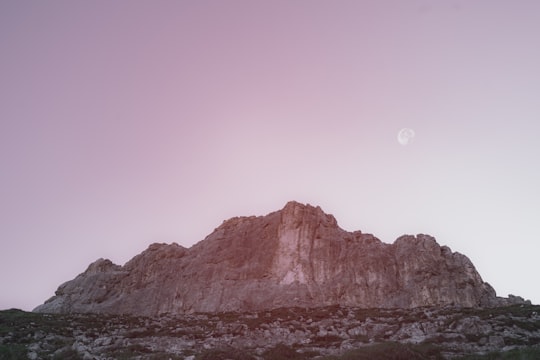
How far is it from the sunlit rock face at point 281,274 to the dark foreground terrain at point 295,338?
40.0 m

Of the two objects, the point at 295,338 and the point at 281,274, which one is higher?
the point at 281,274

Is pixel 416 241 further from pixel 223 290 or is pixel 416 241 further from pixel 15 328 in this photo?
pixel 15 328

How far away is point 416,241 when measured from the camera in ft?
377

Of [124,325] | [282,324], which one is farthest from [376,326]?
[124,325]

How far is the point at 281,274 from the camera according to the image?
112938 millimetres

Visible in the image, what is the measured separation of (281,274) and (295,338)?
211ft

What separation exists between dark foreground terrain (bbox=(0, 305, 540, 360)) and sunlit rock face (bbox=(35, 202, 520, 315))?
131 ft

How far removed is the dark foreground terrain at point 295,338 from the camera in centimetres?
3575

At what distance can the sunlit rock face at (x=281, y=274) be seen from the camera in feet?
335

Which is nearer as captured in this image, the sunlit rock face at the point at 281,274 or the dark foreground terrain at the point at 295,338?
the dark foreground terrain at the point at 295,338

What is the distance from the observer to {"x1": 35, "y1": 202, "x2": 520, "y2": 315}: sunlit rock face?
335 feet

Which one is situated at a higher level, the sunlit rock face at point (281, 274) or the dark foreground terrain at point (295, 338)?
the sunlit rock face at point (281, 274)

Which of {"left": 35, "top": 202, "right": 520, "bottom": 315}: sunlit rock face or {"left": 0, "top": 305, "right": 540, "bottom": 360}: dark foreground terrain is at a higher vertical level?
{"left": 35, "top": 202, "right": 520, "bottom": 315}: sunlit rock face

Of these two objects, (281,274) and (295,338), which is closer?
(295,338)
